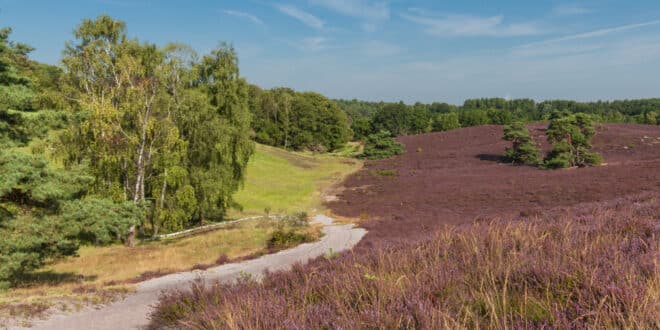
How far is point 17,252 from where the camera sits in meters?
12.4

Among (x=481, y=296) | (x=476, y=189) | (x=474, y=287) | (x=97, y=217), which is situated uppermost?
(x=481, y=296)

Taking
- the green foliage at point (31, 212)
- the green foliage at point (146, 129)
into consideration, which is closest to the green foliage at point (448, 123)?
the green foliage at point (146, 129)

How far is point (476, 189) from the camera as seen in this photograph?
1227 inches

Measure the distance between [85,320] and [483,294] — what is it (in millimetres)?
8972

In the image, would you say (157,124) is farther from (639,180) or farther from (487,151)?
(487,151)

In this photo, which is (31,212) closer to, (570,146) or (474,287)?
(474,287)

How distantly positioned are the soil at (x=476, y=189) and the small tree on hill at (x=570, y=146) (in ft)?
9.42

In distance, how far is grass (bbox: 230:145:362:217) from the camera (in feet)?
129

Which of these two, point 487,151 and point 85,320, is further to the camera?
point 487,151

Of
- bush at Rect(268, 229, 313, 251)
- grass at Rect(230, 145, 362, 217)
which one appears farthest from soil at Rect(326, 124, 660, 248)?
bush at Rect(268, 229, 313, 251)

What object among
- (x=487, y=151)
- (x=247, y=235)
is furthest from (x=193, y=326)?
(x=487, y=151)

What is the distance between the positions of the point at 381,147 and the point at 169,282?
61745 mm

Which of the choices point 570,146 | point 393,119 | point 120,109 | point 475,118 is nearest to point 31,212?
point 120,109

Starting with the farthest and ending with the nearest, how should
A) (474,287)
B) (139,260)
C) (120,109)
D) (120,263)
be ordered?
(120,109) → (139,260) → (120,263) → (474,287)
